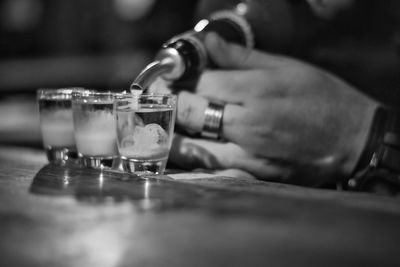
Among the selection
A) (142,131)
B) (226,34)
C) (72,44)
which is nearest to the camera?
(142,131)

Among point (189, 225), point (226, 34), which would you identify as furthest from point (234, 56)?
point (189, 225)

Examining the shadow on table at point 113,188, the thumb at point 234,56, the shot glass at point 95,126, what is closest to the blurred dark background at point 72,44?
the thumb at point 234,56

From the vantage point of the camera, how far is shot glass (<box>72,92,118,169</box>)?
987mm

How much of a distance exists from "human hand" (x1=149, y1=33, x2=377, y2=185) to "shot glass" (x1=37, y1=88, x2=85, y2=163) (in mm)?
225

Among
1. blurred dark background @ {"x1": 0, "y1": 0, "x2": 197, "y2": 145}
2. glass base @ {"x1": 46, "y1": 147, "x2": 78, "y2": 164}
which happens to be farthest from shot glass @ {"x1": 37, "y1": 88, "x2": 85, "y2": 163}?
blurred dark background @ {"x1": 0, "y1": 0, "x2": 197, "y2": 145}

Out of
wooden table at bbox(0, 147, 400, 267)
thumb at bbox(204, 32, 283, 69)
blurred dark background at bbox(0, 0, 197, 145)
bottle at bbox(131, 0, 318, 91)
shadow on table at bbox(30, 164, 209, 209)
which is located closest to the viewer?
wooden table at bbox(0, 147, 400, 267)

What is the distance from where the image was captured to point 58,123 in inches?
43.2

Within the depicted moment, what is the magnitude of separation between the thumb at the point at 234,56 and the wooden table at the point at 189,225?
423 mm

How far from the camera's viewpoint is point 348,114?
124 cm

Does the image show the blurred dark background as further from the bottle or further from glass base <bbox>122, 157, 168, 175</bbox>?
glass base <bbox>122, 157, 168, 175</bbox>

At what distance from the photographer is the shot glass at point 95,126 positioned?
0.99 m

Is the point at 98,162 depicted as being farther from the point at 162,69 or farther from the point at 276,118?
the point at 276,118

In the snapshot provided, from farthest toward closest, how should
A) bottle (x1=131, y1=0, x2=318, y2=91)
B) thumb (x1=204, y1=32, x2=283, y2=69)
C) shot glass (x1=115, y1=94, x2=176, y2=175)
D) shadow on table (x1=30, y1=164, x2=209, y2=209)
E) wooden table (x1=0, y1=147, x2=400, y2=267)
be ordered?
1. thumb (x1=204, y1=32, x2=283, y2=69)
2. bottle (x1=131, y1=0, x2=318, y2=91)
3. shot glass (x1=115, y1=94, x2=176, y2=175)
4. shadow on table (x1=30, y1=164, x2=209, y2=209)
5. wooden table (x1=0, y1=147, x2=400, y2=267)

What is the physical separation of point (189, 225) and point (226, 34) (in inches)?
28.1
